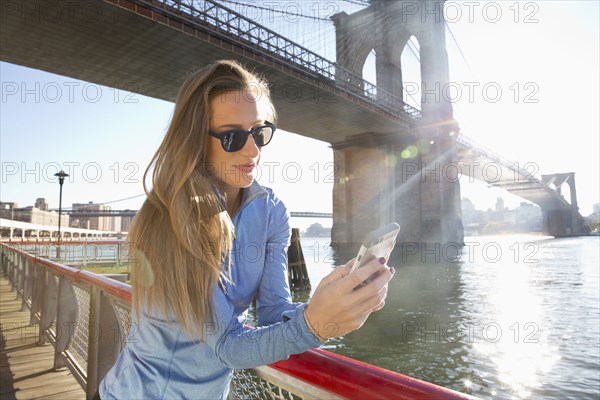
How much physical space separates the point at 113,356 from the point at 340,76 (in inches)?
1188

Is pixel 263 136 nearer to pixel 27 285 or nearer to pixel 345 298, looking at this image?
pixel 345 298

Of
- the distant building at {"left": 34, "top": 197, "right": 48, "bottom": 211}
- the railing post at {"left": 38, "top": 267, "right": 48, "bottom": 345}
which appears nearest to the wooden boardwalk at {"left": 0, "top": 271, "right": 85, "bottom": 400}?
the railing post at {"left": 38, "top": 267, "right": 48, "bottom": 345}

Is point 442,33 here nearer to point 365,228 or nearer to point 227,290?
point 365,228

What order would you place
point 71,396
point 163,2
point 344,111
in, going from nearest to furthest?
point 71,396 → point 163,2 → point 344,111

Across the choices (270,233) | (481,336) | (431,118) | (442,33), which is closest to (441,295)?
(481,336)

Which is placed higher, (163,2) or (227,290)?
(163,2)

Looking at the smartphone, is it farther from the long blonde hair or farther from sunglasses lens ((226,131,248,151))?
sunglasses lens ((226,131,248,151))

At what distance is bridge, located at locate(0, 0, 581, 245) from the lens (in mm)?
17812

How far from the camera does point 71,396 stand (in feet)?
8.97

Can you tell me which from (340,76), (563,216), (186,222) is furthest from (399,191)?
(563,216)

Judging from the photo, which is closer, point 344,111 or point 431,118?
point 344,111

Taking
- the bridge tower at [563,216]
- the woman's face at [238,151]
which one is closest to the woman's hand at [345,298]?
the woman's face at [238,151]

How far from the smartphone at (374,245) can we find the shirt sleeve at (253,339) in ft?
0.51

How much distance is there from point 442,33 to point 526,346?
33.4 metres
